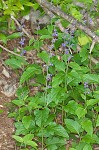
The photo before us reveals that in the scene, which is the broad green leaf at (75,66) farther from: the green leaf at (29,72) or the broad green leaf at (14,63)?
the broad green leaf at (14,63)

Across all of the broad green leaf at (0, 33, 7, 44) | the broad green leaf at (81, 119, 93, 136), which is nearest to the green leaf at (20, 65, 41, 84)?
the broad green leaf at (0, 33, 7, 44)

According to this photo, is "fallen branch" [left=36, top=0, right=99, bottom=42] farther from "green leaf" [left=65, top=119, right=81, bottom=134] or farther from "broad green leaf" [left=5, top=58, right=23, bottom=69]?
"green leaf" [left=65, top=119, right=81, bottom=134]

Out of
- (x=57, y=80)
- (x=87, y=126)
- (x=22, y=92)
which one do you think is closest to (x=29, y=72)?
(x=22, y=92)

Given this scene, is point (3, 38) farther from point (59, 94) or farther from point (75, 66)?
point (59, 94)

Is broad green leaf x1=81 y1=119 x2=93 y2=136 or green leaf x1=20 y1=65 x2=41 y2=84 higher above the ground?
green leaf x1=20 y1=65 x2=41 y2=84

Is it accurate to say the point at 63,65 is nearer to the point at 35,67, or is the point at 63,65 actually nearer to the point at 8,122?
the point at 35,67

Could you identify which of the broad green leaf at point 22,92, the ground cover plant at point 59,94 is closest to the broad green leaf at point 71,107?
the ground cover plant at point 59,94

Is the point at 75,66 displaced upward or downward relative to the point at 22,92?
upward
